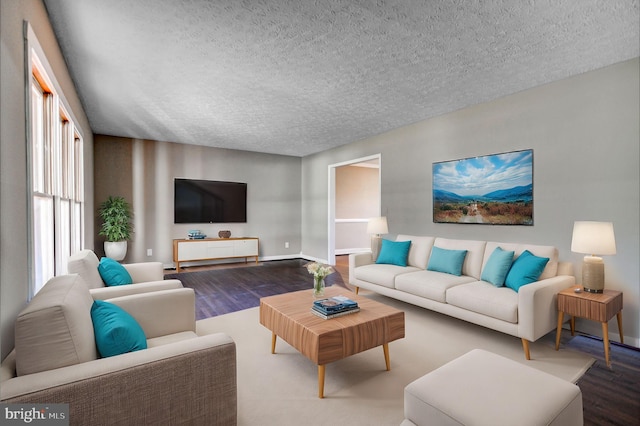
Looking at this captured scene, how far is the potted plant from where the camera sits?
543 centimetres

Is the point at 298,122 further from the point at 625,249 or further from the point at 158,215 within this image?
the point at 625,249

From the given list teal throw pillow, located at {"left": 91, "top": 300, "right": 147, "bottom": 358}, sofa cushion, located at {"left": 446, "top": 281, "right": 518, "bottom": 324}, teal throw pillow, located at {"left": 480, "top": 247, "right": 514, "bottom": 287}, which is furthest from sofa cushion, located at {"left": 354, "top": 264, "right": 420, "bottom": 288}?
teal throw pillow, located at {"left": 91, "top": 300, "right": 147, "bottom": 358}

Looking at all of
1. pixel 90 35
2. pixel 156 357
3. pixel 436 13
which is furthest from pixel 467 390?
pixel 90 35

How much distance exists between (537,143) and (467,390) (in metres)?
3.18

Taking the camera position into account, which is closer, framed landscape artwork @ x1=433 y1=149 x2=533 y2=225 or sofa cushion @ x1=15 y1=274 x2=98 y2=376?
sofa cushion @ x1=15 y1=274 x2=98 y2=376

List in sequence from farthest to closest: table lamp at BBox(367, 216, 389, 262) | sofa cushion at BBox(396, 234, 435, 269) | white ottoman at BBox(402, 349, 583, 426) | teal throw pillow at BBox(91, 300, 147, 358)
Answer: table lamp at BBox(367, 216, 389, 262) → sofa cushion at BBox(396, 234, 435, 269) → teal throw pillow at BBox(91, 300, 147, 358) → white ottoman at BBox(402, 349, 583, 426)

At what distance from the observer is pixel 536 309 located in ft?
8.07

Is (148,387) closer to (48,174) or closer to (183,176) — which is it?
(48,174)

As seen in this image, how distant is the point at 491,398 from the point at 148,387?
1411 millimetres

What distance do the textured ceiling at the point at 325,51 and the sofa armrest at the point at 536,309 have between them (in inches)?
80.1

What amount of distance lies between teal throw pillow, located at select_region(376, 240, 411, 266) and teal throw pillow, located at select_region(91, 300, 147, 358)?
3236mm

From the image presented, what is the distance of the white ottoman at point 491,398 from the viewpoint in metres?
1.21

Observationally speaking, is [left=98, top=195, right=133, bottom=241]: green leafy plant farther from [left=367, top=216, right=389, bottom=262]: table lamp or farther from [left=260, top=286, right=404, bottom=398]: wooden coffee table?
[left=367, top=216, right=389, bottom=262]: table lamp

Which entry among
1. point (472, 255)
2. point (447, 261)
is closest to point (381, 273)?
point (447, 261)
